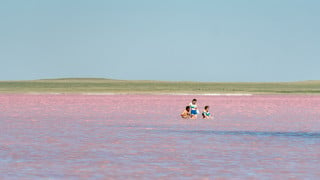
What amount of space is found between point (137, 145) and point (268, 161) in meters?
5.76

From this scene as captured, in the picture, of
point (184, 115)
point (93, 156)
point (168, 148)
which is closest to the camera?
point (93, 156)

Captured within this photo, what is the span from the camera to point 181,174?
66.7 ft

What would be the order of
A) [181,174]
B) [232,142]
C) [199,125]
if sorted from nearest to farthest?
1. [181,174]
2. [232,142]
3. [199,125]

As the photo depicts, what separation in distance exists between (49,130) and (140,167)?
13.9m

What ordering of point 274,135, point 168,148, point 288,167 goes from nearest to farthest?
point 288,167 → point 168,148 → point 274,135

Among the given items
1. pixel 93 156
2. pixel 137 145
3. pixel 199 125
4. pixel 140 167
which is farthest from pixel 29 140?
pixel 199 125

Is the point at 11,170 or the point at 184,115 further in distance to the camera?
the point at 184,115

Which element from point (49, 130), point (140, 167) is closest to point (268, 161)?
point (140, 167)

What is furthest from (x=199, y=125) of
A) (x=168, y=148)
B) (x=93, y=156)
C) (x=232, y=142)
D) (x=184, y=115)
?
(x=93, y=156)

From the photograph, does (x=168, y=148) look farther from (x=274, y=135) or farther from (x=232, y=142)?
(x=274, y=135)

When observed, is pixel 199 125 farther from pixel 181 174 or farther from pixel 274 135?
pixel 181 174

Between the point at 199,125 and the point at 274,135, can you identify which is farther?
the point at 199,125

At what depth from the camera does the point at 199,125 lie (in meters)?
39.8

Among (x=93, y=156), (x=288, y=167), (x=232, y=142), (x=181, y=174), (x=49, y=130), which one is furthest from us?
(x=49, y=130)
